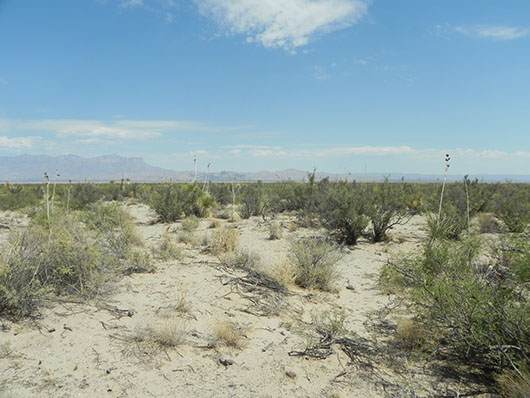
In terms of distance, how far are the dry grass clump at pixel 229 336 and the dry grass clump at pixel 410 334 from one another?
213cm

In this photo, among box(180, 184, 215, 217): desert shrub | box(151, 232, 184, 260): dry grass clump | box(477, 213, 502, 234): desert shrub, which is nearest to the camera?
box(151, 232, 184, 260): dry grass clump

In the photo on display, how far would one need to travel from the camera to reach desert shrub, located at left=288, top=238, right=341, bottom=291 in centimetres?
683

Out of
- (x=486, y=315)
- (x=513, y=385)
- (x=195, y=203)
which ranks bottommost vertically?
(x=513, y=385)

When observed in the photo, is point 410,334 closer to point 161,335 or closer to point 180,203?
point 161,335

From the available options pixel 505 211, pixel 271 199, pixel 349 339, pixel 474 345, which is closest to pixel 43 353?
pixel 349 339

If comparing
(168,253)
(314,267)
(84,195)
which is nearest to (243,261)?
(314,267)

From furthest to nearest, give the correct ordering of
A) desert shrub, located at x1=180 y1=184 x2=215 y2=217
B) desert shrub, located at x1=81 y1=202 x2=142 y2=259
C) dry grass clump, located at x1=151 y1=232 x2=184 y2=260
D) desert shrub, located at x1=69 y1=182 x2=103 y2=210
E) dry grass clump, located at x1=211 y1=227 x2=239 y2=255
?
desert shrub, located at x1=69 y1=182 x2=103 y2=210 < desert shrub, located at x1=180 y1=184 x2=215 y2=217 < dry grass clump, located at x1=211 y1=227 x2=239 y2=255 < dry grass clump, located at x1=151 y1=232 x2=184 y2=260 < desert shrub, located at x1=81 y1=202 x2=142 y2=259

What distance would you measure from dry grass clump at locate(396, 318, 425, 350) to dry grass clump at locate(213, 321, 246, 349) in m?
2.13

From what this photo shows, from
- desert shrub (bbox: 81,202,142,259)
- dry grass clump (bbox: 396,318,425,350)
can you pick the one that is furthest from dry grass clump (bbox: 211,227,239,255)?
dry grass clump (bbox: 396,318,425,350)

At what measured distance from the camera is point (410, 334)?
461 cm

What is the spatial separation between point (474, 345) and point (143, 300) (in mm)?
4666

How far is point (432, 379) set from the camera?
12.6 ft

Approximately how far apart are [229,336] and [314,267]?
→ 2.92 m

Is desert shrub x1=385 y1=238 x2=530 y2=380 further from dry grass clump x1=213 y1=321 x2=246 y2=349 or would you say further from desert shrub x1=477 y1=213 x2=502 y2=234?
desert shrub x1=477 y1=213 x2=502 y2=234
